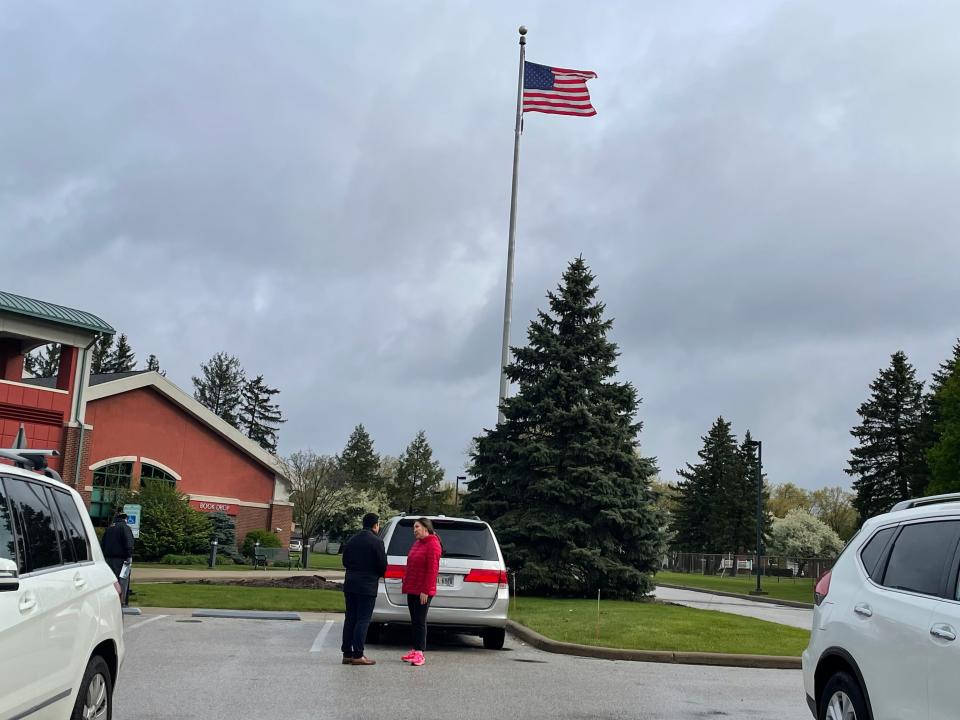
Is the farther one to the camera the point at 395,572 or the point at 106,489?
the point at 106,489

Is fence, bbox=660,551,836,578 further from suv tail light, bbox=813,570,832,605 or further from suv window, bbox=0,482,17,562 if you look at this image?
suv window, bbox=0,482,17,562

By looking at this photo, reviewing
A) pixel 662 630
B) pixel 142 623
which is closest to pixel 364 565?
pixel 142 623

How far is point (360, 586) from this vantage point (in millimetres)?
11672

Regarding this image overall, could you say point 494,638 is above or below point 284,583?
above

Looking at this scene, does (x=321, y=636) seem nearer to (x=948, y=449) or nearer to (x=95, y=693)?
(x=95, y=693)

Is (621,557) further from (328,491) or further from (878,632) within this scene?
(328,491)

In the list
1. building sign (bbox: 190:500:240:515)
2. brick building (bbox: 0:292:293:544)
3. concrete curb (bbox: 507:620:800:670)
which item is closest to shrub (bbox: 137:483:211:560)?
brick building (bbox: 0:292:293:544)

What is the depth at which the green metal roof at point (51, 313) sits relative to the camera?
35.2 meters

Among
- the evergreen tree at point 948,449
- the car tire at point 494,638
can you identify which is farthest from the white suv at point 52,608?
the evergreen tree at point 948,449

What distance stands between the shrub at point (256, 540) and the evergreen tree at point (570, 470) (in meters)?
22.0

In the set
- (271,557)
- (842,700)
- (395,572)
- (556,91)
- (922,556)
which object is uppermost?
(556,91)

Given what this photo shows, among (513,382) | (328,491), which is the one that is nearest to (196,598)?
(513,382)

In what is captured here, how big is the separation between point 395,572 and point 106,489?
1321 inches

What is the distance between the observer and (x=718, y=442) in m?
95.0
